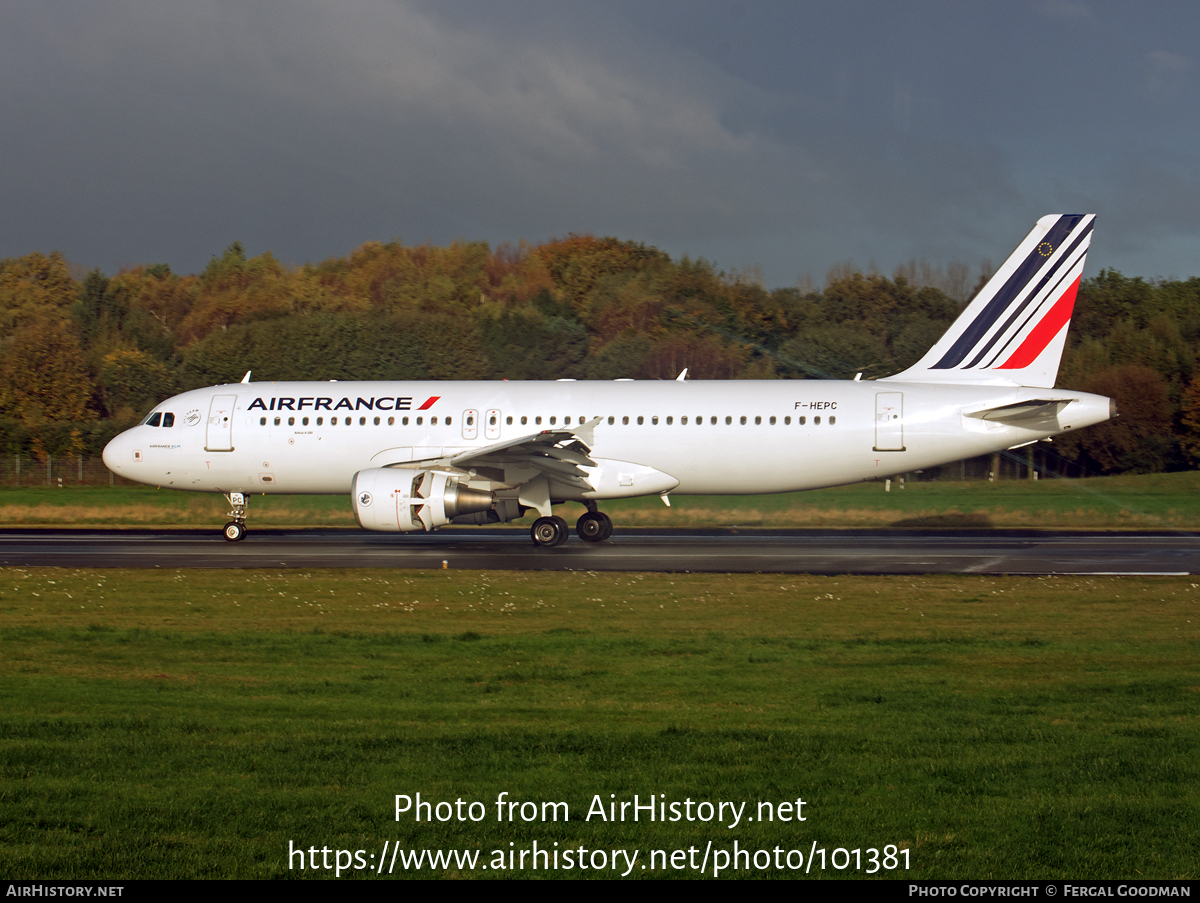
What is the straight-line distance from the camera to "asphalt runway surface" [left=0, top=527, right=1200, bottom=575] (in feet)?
68.6

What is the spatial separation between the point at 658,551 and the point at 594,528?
2.62 meters

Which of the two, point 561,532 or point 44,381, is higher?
point 44,381

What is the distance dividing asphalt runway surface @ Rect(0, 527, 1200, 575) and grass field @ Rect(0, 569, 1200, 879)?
18.0 feet

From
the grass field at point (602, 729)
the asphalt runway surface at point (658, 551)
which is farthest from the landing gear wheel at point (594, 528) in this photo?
the grass field at point (602, 729)

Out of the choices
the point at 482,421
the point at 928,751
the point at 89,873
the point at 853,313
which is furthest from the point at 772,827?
the point at 853,313

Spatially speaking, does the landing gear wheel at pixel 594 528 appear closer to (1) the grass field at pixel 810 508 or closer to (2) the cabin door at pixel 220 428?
(1) the grass field at pixel 810 508

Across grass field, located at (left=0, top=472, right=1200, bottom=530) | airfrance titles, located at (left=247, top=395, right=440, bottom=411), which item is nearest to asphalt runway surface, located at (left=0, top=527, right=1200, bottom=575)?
airfrance titles, located at (left=247, top=395, right=440, bottom=411)

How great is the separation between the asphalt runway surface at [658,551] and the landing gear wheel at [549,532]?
24cm

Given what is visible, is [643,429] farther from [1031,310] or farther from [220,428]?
[220,428]

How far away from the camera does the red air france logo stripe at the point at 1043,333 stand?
25.3 meters

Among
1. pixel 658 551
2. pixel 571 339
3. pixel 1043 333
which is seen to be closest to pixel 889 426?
pixel 1043 333

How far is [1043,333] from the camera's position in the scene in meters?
25.3

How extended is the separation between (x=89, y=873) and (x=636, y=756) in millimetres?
3292

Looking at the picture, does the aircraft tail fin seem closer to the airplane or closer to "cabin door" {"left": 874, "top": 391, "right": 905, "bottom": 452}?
the airplane
